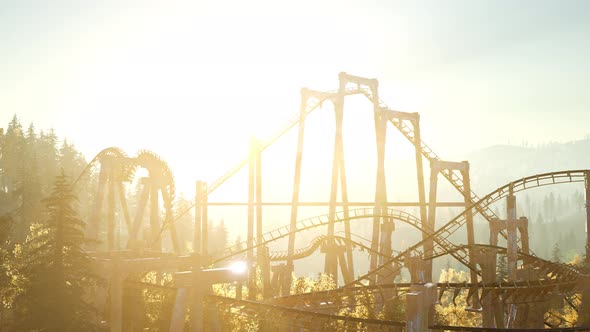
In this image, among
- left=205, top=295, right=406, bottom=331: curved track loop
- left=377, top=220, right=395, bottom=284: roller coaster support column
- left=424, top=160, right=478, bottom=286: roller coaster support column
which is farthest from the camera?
left=424, top=160, right=478, bottom=286: roller coaster support column

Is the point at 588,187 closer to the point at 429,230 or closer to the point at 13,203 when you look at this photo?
the point at 429,230

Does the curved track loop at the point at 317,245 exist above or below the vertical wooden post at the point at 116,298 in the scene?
above

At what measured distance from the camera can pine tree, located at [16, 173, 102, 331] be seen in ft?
39.8

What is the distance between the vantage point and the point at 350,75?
23875mm

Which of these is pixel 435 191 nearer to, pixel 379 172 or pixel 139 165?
pixel 379 172

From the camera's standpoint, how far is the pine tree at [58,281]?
1214 cm

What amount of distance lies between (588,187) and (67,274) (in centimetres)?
1821

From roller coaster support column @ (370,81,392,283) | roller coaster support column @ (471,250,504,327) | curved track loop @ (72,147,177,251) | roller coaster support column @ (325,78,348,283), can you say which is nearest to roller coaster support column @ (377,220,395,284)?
roller coaster support column @ (370,81,392,283)

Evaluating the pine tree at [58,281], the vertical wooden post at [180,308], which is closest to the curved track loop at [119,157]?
the pine tree at [58,281]

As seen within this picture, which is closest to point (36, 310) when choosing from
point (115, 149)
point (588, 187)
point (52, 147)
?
point (115, 149)

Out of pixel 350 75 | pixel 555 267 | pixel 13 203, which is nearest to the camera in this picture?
pixel 555 267

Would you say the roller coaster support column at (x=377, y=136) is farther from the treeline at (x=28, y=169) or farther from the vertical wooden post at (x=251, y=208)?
the treeline at (x=28, y=169)

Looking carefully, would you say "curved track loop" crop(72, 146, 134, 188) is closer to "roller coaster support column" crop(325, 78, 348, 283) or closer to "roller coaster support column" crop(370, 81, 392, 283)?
"roller coaster support column" crop(325, 78, 348, 283)

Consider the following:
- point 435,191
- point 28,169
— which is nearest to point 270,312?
point 435,191
